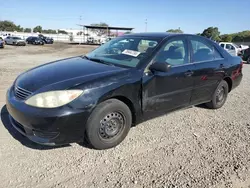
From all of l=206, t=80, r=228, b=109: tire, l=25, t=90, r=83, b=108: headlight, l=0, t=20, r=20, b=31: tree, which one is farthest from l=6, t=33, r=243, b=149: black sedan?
l=0, t=20, r=20, b=31: tree

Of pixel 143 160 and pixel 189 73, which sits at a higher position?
pixel 189 73

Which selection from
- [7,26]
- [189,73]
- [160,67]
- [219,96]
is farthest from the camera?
[7,26]

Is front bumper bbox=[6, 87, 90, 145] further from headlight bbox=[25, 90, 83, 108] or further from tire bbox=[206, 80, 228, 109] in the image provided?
tire bbox=[206, 80, 228, 109]

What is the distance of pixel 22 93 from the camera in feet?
9.97

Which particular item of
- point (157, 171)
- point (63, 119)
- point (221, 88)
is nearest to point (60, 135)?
point (63, 119)

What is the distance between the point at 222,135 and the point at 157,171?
166 centimetres

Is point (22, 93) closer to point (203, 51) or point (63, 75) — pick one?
point (63, 75)

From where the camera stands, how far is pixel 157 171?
279cm

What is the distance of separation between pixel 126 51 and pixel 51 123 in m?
1.79

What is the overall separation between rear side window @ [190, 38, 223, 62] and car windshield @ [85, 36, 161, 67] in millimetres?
856

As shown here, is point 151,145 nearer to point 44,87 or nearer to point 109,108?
point 109,108

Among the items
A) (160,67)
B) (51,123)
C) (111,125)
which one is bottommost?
(111,125)

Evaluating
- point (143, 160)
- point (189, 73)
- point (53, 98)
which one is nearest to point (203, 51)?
point (189, 73)

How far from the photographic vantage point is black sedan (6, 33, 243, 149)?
2812mm
